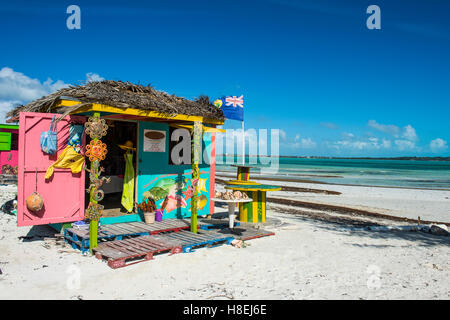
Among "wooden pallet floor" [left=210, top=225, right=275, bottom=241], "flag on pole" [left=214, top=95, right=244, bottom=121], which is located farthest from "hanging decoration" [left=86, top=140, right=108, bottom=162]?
"flag on pole" [left=214, top=95, right=244, bottom=121]

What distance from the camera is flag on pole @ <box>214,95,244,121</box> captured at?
10.0 metres

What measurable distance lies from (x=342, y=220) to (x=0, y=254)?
32.3ft

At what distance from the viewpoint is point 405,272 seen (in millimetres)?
5730

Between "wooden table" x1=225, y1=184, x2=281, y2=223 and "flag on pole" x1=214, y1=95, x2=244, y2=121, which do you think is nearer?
"wooden table" x1=225, y1=184, x2=281, y2=223

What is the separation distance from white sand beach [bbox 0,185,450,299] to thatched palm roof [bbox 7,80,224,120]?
2961 mm

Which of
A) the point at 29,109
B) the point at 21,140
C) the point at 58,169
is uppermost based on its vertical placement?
the point at 29,109

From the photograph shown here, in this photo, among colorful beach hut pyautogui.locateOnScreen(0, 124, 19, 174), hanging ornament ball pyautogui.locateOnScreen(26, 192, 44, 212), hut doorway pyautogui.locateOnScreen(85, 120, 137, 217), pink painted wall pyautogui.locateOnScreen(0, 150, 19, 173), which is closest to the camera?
hanging ornament ball pyautogui.locateOnScreen(26, 192, 44, 212)

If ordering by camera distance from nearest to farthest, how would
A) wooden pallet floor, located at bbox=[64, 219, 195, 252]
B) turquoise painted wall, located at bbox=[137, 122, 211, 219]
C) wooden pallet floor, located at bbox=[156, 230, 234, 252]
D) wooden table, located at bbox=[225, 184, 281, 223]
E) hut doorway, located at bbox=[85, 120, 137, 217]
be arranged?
wooden pallet floor, located at bbox=[64, 219, 195, 252] < wooden pallet floor, located at bbox=[156, 230, 234, 252] < turquoise painted wall, located at bbox=[137, 122, 211, 219] < hut doorway, located at bbox=[85, 120, 137, 217] < wooden table, located at bbox=[225, 184, 281, 223]

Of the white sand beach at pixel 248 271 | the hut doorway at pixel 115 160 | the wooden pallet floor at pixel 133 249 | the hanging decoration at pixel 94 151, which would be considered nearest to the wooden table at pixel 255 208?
the white sand beach at pixel 248 271

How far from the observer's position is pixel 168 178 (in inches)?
338

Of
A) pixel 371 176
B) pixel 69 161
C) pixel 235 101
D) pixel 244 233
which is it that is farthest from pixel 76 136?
pixel 371 176

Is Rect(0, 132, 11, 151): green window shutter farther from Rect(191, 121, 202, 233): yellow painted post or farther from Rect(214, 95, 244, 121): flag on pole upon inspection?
Rect(191, 121, 202, 233): yellow painted post
